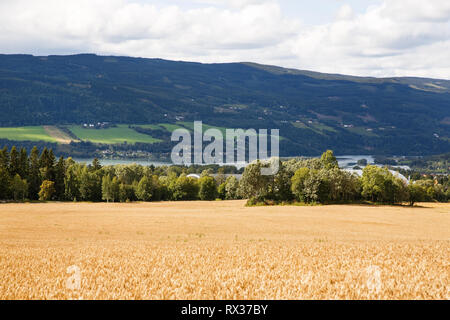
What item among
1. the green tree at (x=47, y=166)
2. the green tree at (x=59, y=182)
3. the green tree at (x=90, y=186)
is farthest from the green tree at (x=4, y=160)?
the green tree at (x=90, y=186)

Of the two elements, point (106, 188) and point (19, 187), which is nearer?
point (19, 187)

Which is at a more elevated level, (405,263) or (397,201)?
(405,263)

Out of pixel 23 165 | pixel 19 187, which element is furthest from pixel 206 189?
pixel 19 187

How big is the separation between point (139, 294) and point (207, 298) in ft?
6.08

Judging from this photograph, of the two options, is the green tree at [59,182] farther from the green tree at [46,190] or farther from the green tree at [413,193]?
the green tree at [413,193]

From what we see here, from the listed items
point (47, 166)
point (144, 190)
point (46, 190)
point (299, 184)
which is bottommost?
point (144, 190)

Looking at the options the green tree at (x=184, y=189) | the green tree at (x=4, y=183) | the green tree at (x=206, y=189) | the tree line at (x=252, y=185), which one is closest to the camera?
the green tree at (x=4, y=183)

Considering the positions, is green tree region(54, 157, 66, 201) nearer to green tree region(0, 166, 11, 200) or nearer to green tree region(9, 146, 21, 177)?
green tree region(9, 146, 21, 177)

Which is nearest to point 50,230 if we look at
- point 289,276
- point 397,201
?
point 289,276

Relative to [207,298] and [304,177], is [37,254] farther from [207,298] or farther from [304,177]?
[304,177]

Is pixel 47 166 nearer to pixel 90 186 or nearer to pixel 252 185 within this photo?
pixel 90 186

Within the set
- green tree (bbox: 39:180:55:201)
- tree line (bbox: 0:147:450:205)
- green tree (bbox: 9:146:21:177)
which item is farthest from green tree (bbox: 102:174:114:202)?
green tree (bbox: 9:146:21:177)

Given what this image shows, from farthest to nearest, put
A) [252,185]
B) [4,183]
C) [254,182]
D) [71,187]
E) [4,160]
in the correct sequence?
[71,187], [4,160], [252,185], [254,182], [4,183]
